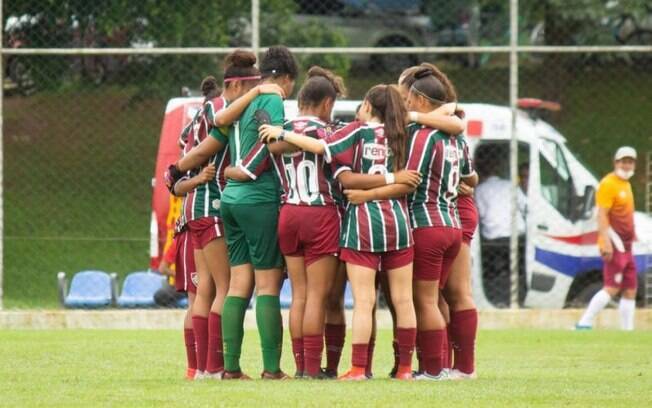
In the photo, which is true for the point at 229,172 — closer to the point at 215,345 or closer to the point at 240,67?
the point at 240,67

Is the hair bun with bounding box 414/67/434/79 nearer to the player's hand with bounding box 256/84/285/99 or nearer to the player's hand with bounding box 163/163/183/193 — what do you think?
the player's hand with bounding box 256/84/285/99

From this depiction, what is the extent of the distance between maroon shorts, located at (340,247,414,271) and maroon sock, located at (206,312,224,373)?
36.1 inches

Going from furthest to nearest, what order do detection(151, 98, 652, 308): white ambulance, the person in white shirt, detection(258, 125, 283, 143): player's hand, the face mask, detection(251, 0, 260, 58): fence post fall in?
detection(151, 98, 652, 308): white ambulance
the person in white shirt
the face mask
detection(251, 0, 260, 58): fence post
detection(258, 125, 283, 143): player's hand

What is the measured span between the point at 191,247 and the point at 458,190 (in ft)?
5.63

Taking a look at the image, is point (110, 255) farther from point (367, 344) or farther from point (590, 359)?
point (367, 344)

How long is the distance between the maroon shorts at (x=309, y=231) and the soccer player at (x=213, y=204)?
1.62 ft

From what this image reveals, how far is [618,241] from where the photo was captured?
53.4 ft

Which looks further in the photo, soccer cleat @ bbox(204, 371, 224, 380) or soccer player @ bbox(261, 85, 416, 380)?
soccer cleat @ bbox(204, 371, 224, 380)

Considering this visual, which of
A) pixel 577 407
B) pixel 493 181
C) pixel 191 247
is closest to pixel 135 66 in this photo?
pixel 493 181

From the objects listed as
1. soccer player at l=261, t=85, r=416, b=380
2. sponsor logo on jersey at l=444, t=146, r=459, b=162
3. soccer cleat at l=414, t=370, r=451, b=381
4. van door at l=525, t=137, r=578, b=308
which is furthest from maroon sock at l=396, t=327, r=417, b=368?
van door at l=525, t=137, r=578, b=308

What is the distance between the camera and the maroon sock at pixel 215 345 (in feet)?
32.7

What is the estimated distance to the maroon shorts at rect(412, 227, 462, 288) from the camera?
32.0 ft

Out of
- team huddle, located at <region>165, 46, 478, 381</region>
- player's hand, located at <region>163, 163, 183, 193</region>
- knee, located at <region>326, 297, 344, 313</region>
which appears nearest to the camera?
team huddle, located at <region>165, 46, 478, 381</region>

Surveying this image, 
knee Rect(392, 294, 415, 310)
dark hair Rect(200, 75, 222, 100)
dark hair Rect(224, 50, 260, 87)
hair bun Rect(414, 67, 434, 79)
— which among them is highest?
dark hair Rect(224, 50, 260, 87)
